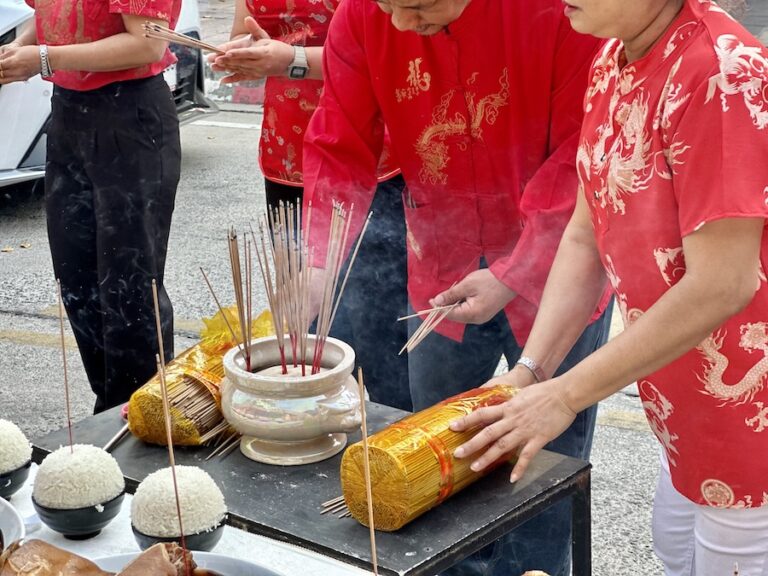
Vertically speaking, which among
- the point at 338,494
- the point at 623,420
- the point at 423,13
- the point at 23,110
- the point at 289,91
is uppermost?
the point at 423,13

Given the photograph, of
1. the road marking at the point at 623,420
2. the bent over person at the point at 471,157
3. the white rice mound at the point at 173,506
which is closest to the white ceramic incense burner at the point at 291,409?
the white rice mound at the point at 173,506

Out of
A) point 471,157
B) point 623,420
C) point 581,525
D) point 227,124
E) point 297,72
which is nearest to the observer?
point 581,525

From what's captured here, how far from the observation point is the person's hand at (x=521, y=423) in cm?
167

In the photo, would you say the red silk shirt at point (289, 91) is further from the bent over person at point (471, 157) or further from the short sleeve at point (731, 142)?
the short sleeve at point (731, 142)

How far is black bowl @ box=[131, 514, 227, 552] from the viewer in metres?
1.45

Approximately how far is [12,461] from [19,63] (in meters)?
1.86

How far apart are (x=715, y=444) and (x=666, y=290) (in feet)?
0.82

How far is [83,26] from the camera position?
10.2ft

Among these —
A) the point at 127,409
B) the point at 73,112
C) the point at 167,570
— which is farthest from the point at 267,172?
the point at 167,570

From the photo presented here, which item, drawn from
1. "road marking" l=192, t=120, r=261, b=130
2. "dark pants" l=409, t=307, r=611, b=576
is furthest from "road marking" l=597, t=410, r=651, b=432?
"road marking" l=192, t=120, r=261, b=130

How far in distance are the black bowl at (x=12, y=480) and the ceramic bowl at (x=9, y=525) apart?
5.3 inches

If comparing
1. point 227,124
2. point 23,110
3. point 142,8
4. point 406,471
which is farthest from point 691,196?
point 227,124

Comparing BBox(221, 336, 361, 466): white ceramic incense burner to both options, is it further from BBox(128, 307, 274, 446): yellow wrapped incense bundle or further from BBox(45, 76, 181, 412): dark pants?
BBox(45, 76, 181, 412): dark pants

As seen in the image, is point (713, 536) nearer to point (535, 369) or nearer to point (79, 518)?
point (535, 369)
